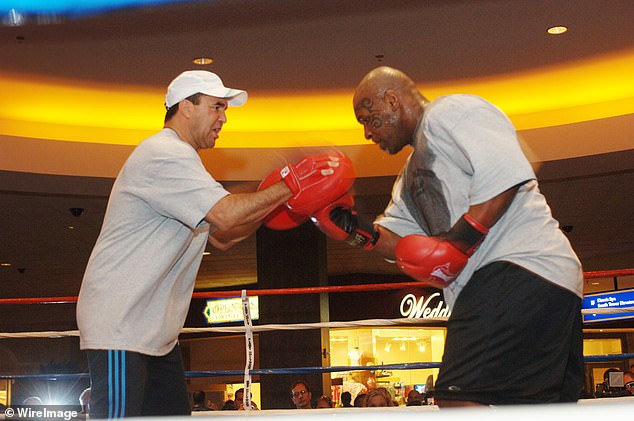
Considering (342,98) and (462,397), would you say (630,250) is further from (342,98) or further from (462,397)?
(462,397)

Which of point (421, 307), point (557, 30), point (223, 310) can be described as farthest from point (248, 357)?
point (223, 310)

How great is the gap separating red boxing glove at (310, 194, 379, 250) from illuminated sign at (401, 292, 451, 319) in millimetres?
9786

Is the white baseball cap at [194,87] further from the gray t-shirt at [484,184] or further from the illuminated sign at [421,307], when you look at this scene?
the illuminated sign at [421,307]

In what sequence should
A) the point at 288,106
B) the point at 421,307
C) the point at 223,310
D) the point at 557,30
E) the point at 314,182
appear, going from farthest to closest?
the point at 223,310
the point at 421,307
the point at 288,106
the point at 557,30
the point at 314,182

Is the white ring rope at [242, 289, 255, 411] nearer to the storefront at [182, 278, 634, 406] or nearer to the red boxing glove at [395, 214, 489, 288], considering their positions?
the red boxing glove at [395, 214, 489, 288]

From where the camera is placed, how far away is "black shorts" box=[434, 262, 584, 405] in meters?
1.61

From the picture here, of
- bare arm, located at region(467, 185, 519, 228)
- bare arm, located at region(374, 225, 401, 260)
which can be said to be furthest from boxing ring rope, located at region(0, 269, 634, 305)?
bare arm, located at region(467, 185, 519, 228)

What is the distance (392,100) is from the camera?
1883mm

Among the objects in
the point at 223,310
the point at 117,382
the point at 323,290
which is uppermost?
the point at 223,310

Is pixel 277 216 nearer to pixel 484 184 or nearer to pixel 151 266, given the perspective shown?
pixel 151 266

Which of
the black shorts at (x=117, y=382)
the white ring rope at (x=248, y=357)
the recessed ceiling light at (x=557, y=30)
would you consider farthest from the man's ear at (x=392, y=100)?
the recessed ceiling light at (x=557, y=30)

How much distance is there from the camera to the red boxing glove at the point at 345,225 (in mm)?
2100

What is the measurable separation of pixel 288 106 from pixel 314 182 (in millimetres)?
4536

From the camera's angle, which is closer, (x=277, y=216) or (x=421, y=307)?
(x=277, y=216)
